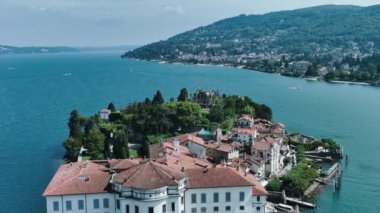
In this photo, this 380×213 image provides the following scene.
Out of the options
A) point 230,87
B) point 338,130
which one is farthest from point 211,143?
point 230,87

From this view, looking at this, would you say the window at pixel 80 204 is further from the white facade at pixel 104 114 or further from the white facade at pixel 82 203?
the white facade at pixel 104 114

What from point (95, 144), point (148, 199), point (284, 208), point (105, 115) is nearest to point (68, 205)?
point (148, 199)

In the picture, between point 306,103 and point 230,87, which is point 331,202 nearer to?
point 306,103

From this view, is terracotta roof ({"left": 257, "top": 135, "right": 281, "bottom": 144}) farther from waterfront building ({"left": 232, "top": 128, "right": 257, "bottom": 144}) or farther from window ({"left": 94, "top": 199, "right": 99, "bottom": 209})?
window ({"left": 94, "top": 199, "right": 99, "bottom": 209})

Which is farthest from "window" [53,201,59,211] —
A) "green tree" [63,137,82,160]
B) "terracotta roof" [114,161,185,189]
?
"green tree" [63,137,82,160]

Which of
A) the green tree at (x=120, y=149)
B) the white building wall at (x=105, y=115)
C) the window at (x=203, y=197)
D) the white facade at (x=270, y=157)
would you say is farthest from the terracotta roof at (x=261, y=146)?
the white building wall at (x=105, y=115)

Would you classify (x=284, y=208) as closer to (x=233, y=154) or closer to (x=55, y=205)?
(x=233, y=154)
